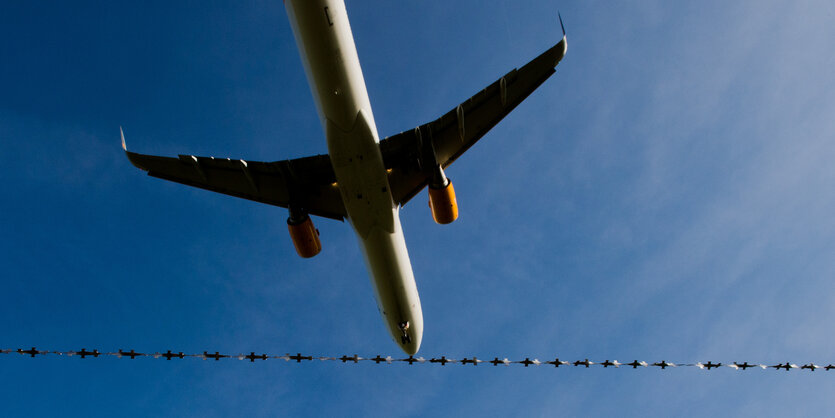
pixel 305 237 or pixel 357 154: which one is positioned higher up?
pixel 305 237

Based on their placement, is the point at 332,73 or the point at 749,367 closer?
the point at 749,367

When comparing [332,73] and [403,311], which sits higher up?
[332,73]

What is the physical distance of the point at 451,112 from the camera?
16.0 metres

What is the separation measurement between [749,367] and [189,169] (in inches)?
648

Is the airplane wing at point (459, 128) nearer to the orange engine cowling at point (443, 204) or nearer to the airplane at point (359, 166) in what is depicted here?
the airplane at point (359, 166)

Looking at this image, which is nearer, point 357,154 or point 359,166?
point 357,154

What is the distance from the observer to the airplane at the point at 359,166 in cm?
1244

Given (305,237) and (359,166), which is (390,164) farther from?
(305,237)

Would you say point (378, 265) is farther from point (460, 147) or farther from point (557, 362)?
point (557, 362)

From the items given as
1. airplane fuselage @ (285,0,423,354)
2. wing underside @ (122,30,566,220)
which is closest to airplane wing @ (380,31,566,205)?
wing underside @ (122,30,566,220)

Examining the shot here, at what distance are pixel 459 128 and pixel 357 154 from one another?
378 centimetres

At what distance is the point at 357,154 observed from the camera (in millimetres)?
13664

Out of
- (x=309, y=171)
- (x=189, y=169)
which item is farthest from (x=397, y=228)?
(x=189, y=169)

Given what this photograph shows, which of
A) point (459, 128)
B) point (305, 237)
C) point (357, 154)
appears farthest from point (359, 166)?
point (305, 237)
